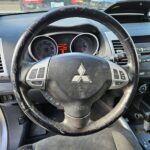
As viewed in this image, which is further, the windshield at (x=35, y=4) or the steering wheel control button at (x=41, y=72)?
the windshield at (x=35, y=4)

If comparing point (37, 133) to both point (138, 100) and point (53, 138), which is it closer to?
point (53, 138)

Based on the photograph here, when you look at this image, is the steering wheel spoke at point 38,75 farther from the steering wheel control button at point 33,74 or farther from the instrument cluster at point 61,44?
the instrument cluster at point 61,44

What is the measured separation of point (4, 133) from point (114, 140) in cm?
67

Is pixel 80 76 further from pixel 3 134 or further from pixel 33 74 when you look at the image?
pixel 3 134

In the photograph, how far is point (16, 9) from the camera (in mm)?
2600

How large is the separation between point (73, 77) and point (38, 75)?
0.44ft

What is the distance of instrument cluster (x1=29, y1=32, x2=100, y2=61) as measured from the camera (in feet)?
6.81

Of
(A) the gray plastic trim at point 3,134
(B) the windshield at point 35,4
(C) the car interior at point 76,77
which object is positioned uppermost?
(B) the windshield at point 35,4

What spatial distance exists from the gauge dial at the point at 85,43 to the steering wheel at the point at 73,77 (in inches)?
26.5

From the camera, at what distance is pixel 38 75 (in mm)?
1443

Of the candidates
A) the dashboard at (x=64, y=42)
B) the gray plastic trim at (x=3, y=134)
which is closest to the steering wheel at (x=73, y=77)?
the dashboard at (x=64, y=42)

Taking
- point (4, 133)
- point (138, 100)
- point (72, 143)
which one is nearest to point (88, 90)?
point (72, 143)

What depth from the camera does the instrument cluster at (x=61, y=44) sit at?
81.7 inches

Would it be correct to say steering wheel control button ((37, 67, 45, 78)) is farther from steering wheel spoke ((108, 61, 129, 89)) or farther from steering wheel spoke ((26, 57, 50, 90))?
steering wheel spoke ((108, 61, 129, 89))
